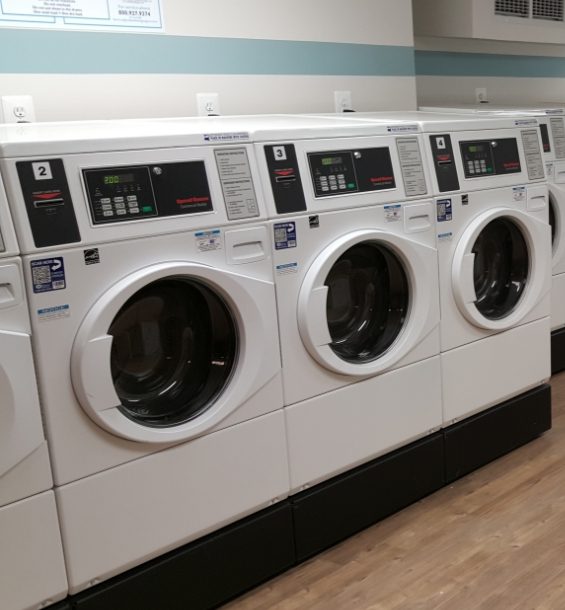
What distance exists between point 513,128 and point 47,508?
6.63 ft

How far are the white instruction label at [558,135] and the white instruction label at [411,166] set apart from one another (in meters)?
1.37

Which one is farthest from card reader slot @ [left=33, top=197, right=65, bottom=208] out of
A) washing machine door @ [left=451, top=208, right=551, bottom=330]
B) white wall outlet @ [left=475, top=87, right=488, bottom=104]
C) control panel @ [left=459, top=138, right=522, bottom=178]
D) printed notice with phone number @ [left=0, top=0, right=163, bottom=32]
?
white wall outlet @ [left=475, top=87, right=488, bottom=104]

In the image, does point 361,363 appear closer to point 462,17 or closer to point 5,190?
point 5,190

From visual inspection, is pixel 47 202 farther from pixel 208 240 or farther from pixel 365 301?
pixel 365 301

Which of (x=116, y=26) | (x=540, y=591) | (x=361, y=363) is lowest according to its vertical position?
(x=540, y=591)

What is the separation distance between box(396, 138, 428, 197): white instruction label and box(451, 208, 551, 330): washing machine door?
15.6 inches

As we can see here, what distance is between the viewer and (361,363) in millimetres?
2344

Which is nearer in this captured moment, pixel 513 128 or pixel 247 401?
pixel 247 401

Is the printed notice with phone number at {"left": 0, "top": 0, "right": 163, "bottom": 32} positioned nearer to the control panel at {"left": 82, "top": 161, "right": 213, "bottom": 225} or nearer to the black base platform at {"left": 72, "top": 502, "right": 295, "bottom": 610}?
the control panel at {"left": 82, "top": 161, "right": 213, "bottom": 225}

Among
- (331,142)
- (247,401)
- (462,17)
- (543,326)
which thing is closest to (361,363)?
(247,401)

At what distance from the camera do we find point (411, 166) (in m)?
2.44

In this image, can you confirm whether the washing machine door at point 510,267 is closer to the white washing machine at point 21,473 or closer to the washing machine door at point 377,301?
the washing machine door at point 377,301

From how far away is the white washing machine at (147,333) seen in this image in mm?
1701

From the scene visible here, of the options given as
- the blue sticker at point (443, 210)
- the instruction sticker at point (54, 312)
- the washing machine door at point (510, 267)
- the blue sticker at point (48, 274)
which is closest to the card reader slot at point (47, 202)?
the blue sticker at point (48, 274)
